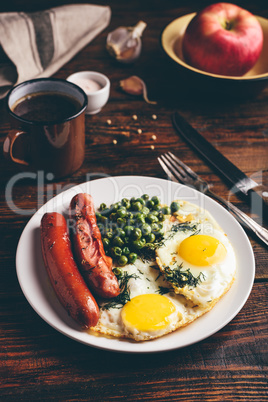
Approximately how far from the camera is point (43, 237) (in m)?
1.78

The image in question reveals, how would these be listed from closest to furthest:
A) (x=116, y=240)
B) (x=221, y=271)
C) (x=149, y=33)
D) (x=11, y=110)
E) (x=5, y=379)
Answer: (x=5, y=379) → (x=221, y=271) → (x=116, y=240) → (x=11, y=110) → (x=149, y=33)

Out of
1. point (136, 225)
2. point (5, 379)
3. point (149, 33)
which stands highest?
point (149, 33)

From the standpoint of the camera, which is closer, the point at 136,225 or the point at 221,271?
the point at 221,271

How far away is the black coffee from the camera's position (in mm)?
2191

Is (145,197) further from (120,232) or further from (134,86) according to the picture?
(134,86)

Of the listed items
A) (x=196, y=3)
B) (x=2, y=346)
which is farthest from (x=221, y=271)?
(x=196, y=3)

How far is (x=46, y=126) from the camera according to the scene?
2.06 meters

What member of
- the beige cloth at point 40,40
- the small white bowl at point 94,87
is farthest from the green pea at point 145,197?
the beige cloth at point 40,40

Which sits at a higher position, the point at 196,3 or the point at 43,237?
the point at 196,3

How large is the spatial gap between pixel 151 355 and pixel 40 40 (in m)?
2.42

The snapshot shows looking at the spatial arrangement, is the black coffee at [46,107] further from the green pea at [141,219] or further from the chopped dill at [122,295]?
the chopped dill at [122,295]

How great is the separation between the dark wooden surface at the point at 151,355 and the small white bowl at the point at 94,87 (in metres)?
0.10

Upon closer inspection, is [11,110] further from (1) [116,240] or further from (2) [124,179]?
(1) [116,240]

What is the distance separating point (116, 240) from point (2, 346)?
2.26 feet
